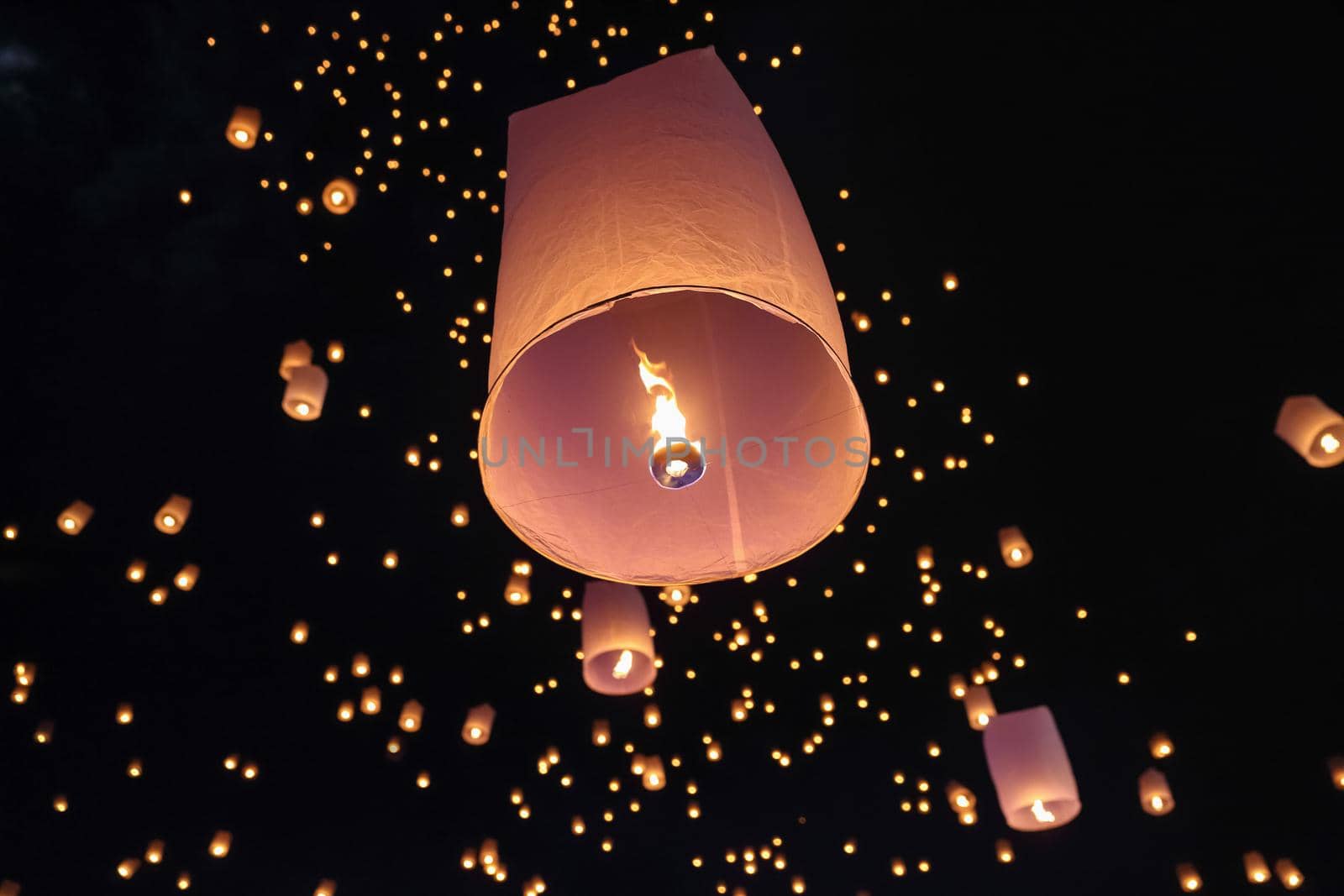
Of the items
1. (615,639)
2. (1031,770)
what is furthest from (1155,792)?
(615,639)

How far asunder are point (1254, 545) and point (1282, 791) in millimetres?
1644

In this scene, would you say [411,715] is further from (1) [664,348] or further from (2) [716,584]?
(1) [664,348]

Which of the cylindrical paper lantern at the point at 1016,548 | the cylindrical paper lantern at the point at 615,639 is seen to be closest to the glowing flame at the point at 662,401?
the cylindrical paper lantern at the point at 615,639

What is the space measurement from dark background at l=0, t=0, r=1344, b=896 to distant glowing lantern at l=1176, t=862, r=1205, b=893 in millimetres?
91

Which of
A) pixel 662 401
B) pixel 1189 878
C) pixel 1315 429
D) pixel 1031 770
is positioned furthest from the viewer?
pixel 1189 878

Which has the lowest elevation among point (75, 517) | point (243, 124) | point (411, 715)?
point (411, 715)

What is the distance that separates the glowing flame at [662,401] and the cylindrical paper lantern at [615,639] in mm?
1922

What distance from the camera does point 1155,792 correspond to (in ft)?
14.4

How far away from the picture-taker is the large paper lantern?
3.25 ft

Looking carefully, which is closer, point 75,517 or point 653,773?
point 75,517

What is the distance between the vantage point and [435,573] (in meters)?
4.57

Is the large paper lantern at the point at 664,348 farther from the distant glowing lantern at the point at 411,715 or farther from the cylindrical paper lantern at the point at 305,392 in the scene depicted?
the distant glowing lantern at the point at 411,715

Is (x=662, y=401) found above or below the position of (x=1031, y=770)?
above

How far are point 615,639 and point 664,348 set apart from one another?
1910 millimetres
